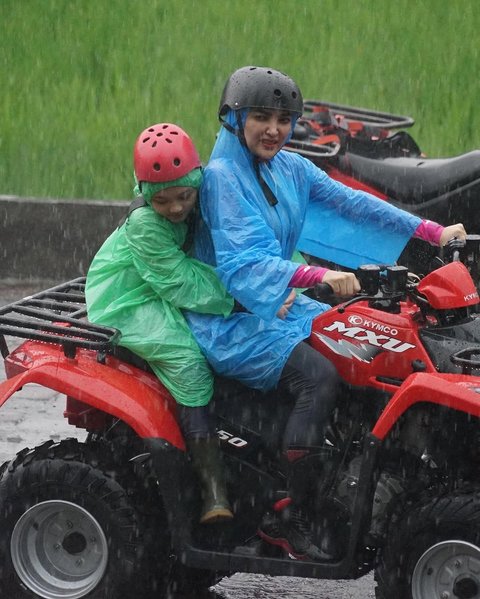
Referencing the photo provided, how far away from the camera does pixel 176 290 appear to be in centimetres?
461

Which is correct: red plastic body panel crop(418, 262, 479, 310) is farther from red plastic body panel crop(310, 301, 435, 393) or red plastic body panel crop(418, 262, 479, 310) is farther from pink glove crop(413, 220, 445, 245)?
pink glove crop(413, 220, 445, 245)

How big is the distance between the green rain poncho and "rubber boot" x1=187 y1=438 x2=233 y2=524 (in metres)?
0.14

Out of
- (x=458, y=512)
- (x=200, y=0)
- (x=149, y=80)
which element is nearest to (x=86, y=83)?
(x=149, y=80)

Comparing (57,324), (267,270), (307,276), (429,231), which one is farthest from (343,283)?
(57,324)

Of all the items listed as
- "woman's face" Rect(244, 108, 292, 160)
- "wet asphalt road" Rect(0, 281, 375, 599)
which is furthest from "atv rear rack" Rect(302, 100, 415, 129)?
"woman's face" Rect(244, 108, 292, 160)

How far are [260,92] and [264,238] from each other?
483 mm

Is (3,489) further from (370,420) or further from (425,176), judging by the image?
(425,176)

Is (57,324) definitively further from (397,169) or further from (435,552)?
(397,169)

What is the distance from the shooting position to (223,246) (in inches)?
175

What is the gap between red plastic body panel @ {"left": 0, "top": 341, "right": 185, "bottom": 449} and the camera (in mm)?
4617

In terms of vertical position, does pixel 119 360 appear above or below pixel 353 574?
above

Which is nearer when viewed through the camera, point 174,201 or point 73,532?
point 174,201

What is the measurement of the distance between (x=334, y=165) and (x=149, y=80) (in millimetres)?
4509

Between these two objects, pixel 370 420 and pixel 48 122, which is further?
pixel 48 122
